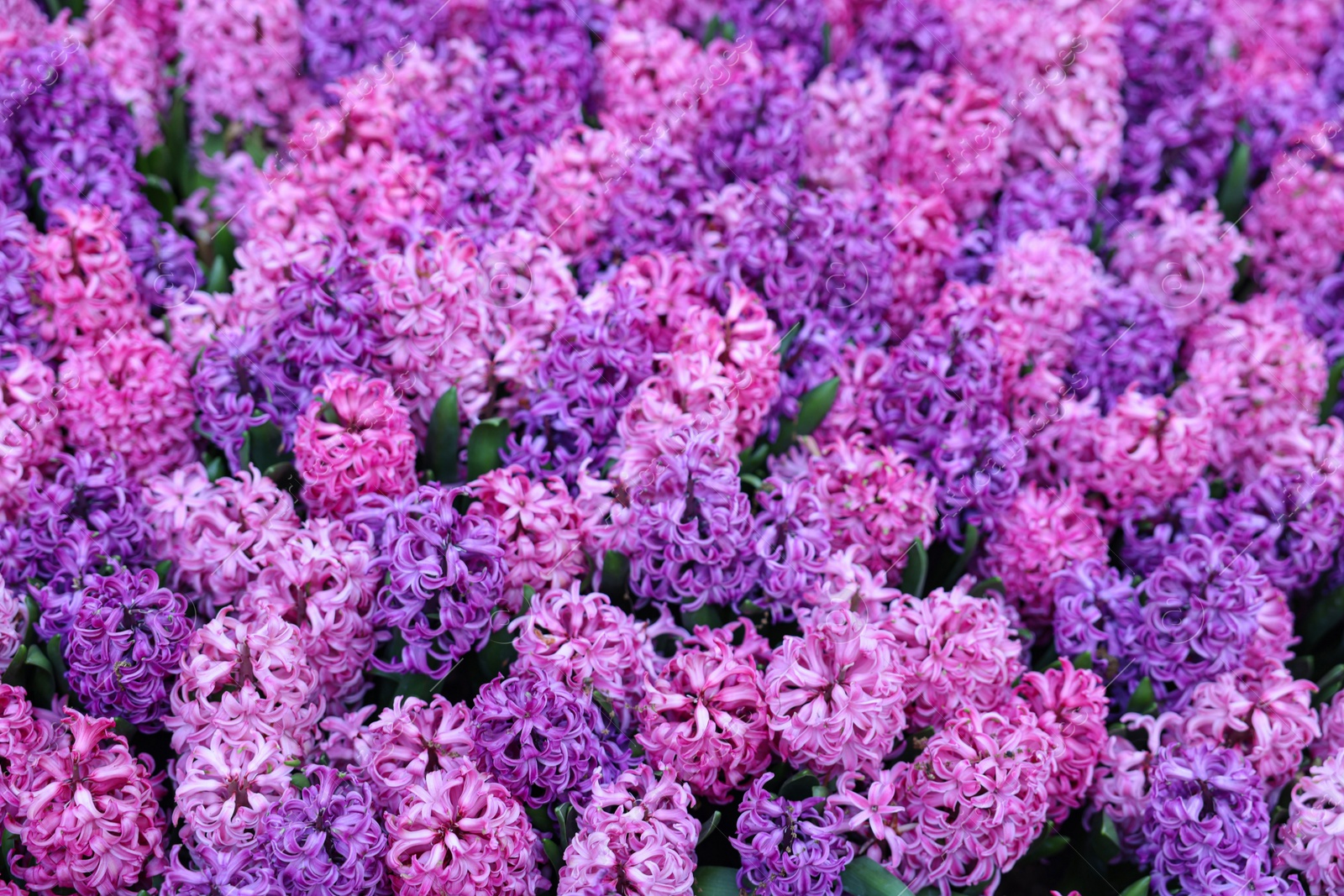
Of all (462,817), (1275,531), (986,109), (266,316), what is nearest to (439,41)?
(266,316)

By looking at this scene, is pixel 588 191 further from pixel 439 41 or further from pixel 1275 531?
pixel 1275 531

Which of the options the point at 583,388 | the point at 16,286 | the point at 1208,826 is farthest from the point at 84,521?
the point at 1208,826

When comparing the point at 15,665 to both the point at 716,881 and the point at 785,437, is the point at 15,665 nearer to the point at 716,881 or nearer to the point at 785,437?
the point at 716,881

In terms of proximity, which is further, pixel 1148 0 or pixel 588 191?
pixel 1148 0

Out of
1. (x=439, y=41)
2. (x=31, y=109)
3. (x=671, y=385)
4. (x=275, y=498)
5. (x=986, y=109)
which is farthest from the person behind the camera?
(x=439, y=41)

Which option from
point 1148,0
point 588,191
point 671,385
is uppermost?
point 1148,0

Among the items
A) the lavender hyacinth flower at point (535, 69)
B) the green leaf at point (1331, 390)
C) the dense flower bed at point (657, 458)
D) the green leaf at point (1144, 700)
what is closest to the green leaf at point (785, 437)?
the dense flower bed at point (657, 458)
